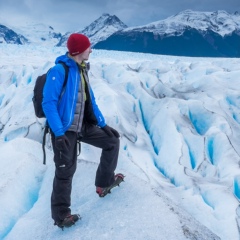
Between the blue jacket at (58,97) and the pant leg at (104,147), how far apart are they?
318 mm

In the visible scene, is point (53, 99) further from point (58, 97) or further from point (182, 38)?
point (182, 38)

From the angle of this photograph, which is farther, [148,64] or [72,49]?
[148,64]

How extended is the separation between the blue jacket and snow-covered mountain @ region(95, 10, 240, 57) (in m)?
118

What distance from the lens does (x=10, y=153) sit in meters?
4.84

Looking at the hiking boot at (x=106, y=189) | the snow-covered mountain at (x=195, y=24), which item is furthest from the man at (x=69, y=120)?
the snow-covered mountain at (x=195, y=24)

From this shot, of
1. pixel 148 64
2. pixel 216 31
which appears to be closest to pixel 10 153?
pixel 148 64

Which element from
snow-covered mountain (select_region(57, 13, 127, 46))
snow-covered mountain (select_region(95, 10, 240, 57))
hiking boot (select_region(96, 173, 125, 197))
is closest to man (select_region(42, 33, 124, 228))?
hiking boot (select_region(96, 173, 125, 197))

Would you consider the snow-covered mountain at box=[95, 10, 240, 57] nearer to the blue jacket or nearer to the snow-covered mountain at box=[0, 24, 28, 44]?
the snow-covered mountain at box=[0, 24, 28, 44]

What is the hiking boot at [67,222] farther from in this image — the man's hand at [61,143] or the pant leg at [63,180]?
the man's hand at [61,143]

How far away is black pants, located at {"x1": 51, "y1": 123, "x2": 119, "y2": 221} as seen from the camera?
2.70 metres

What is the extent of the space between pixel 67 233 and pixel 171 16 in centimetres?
13913

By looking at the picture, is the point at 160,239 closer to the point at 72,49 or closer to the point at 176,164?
the point at 72,49

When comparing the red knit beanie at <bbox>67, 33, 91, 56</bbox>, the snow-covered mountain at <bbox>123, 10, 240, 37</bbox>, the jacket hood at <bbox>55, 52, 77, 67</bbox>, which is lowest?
the jacket hood at <bbox>55, 52, 77, 67</bbox>

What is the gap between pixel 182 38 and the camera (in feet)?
394
